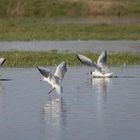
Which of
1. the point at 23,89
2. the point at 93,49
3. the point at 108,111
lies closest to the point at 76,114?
the point at 108,111

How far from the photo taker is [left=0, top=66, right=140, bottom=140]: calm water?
14.1 meters

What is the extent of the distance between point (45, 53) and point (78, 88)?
7.04 metres

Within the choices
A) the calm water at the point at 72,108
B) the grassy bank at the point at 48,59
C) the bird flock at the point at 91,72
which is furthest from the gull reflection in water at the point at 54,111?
the grassy bank at the point at 48,59

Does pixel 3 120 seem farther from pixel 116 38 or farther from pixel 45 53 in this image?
pixel 116 38

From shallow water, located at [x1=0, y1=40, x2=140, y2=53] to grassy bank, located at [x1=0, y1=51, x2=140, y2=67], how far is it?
2.91 meters

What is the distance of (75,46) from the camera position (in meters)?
31.8

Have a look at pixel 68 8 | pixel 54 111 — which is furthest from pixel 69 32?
pixel 68 8

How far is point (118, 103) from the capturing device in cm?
1738

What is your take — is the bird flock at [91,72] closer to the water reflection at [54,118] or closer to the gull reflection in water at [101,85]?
the gull reflection in water at [101,85]

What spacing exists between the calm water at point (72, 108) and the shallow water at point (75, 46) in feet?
23.9

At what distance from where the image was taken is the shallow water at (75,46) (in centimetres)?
3020

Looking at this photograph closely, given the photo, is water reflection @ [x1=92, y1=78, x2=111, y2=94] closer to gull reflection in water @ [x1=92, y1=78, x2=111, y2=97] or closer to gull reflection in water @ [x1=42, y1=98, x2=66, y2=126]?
gull reflection in water @ [x1=92, y1=78, x2=111, y2=97]

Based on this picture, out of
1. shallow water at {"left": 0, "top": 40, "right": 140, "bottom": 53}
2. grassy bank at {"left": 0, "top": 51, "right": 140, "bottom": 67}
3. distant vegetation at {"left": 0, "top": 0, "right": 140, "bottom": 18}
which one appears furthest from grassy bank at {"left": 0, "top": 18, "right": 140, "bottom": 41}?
distant vegetation at {"left": 0, "top": 0, "right": 140, "bottom": 18}

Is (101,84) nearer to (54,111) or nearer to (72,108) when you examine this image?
(72,108)
